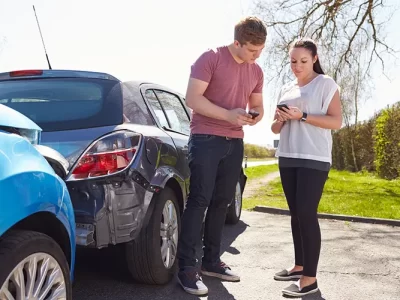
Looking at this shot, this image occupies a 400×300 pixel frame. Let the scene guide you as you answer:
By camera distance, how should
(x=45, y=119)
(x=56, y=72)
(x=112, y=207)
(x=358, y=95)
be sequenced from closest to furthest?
(x=112, y=207) → (x=45, y=119) → (x=56, y=72) → (x=358, y=95)

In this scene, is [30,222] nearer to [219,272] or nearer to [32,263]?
[32,263]

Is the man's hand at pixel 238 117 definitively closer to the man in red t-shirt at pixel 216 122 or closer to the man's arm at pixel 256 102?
the man in red t-shirt at pixel 216 122

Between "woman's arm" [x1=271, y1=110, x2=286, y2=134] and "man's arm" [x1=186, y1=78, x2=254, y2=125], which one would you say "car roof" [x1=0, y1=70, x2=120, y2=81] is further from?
"woman's arm" [x1=271, y1=110, x2=286, y2=134]

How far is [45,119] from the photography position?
3525 millimetres

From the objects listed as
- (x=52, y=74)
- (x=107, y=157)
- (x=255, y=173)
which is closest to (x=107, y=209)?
(x=107, y=157)

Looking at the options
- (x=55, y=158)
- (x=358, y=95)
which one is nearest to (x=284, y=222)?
(x=55, y=158)

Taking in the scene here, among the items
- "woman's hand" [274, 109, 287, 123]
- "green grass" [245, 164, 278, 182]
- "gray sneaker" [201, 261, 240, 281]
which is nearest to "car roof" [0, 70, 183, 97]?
"woman's hand" [274, 109, 287, 123]

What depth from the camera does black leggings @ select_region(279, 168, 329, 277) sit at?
Answer: 3797mm

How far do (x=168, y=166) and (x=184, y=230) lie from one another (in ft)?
1.57

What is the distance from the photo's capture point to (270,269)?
463 cm

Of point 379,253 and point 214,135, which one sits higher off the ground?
point 214,135

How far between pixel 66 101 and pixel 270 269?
2275mm

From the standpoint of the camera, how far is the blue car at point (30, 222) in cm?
207

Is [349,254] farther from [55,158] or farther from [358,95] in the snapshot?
[358,95]
